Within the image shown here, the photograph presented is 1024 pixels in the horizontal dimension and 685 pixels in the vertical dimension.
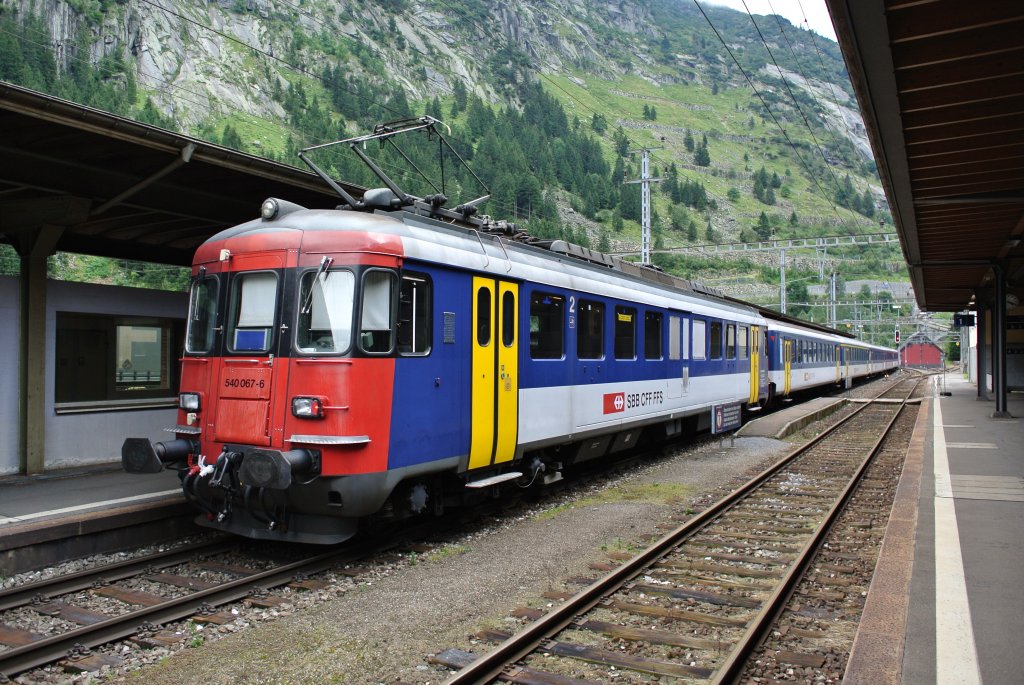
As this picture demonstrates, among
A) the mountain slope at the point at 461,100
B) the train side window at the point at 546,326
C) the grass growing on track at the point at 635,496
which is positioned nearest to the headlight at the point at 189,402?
the train side window at the point at 546,326

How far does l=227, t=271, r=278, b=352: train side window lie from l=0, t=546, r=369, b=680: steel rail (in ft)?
6.53

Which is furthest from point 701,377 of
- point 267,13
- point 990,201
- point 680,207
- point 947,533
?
point 267,13

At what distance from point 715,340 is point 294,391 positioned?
38.0ft

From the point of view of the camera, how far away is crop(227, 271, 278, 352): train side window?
738 cm

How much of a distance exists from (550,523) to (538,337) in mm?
2151

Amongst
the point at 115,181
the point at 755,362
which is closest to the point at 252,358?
the point at 115,181

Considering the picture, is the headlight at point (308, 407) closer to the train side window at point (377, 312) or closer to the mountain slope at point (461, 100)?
the train side window at point (377, 312)

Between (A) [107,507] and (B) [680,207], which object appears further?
(B) [680,207]

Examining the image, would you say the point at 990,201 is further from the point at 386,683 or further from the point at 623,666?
the point at 386,683

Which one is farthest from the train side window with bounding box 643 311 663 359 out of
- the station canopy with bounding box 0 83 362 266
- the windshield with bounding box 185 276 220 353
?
the windshield with bounding box 185 276 220 353

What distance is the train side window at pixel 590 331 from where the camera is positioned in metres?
10.7

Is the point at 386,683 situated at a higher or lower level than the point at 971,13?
lower

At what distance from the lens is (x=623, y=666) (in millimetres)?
5117

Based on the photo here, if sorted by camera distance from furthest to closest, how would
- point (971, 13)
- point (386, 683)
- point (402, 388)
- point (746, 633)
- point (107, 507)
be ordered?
point (107, 507), point (402, 388), point (971, 13), point (746, 633), point (386, 683)
